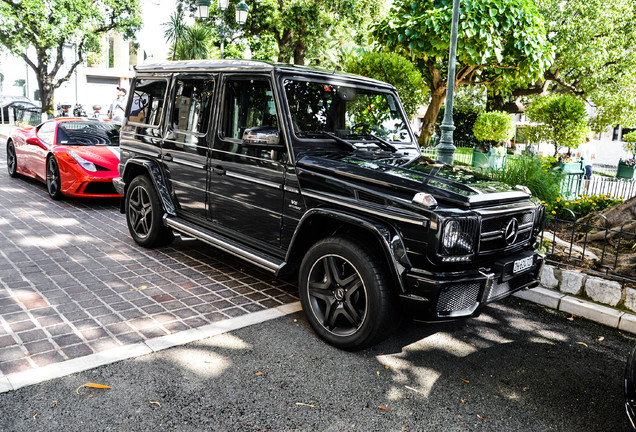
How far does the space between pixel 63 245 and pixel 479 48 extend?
7.95m

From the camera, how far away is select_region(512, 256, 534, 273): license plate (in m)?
3.80

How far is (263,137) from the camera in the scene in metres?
4.25

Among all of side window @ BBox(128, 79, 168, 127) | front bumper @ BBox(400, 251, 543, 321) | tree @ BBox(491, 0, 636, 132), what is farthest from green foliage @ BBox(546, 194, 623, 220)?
tree @ BBox(491, 0, 636, 132)

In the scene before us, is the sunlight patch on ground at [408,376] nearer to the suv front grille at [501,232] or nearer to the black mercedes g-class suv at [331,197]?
the black mercedes g-class suv at [331,197]

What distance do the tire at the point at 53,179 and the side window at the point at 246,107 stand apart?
211 inches

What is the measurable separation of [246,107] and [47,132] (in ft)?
21.7

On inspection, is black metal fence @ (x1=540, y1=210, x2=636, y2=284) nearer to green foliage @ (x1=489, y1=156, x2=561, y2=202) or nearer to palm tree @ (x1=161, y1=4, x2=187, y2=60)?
green foliage @ (x1=489, y1=156, x2=561, y2=202)

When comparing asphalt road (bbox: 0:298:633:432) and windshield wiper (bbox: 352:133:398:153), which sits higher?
windshield wiper (bbox: 352:133:398:153)

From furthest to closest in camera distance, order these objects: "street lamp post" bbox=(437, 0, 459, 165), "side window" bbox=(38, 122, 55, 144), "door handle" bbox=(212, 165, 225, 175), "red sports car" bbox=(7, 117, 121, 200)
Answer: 1. "side window" bbox=(38, 122, 55, 144)
2. "red sports car" bbox=(7, 117, 121, 200)
3. "street lamp post" bbox=(437, 0, 459, 165)
4. "door handle" bbox=(212, 165, 225, 175)

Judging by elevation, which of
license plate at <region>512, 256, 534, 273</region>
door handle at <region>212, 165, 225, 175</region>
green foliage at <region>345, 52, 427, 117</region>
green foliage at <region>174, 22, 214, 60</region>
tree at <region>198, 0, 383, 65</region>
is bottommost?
license plate at <region>512, 256, 534, 273</region>

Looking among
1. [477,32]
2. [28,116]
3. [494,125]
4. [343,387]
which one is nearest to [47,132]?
[477,32]

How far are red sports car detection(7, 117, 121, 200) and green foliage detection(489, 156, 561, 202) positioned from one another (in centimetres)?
647

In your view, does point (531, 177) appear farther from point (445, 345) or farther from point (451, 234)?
point (451, 234)

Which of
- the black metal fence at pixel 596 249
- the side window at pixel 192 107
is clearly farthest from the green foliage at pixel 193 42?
the black metal fence at pixel 596 249
